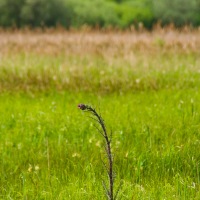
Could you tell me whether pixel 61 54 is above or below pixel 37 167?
below

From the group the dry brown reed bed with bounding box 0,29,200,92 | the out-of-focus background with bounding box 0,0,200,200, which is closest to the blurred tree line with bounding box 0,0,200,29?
the dry brown reed bed with bounding box 0,29,200,92

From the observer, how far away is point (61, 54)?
12.4 m

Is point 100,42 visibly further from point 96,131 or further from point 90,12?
point 90,12

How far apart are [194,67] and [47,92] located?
3.14m

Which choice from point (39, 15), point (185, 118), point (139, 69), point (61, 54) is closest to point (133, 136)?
point (185, 118)

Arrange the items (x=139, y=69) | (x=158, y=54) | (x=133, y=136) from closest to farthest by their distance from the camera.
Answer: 1. (x=133, y=136)
2. (x=139, y=69)
3. (x=158, y=54)

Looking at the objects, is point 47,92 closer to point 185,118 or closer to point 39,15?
point 185,118

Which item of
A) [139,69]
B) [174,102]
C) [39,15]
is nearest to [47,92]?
[139,69]

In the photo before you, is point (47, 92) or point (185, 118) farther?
point (47, 92)

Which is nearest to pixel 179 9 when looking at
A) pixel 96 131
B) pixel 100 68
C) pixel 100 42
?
pixel 100 42

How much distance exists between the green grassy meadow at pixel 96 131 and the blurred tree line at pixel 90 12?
11.4 metres

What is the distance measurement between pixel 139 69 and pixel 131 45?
448 cm

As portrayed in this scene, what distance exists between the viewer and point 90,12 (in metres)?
25.2

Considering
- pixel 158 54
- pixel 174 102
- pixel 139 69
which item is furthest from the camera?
pixel 158 54
